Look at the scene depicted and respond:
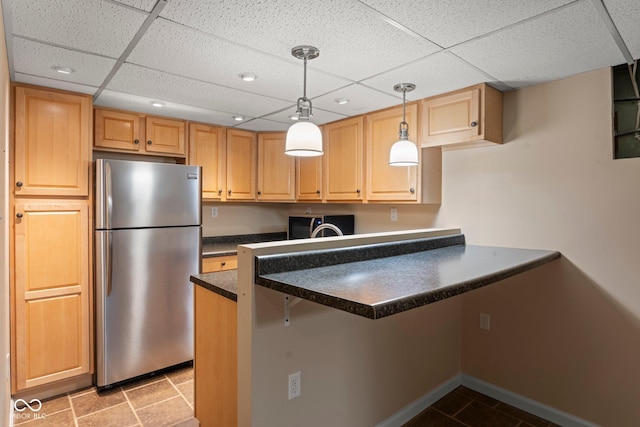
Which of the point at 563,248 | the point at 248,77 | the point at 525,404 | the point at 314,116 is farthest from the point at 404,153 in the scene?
the point at 525,404

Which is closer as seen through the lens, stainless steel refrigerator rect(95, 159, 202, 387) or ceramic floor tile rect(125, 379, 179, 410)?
ceramic floor tile rect(125, 379, 179, 410)

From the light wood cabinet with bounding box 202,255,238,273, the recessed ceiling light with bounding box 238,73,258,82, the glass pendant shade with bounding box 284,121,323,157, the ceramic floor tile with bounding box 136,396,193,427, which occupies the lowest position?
the ceramic floor tile with bounding box 136,396,193,427

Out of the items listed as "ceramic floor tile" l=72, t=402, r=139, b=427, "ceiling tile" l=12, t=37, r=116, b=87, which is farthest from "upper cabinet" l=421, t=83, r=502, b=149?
"ceramic floor tile" l=72, t=402, r=139, b=427

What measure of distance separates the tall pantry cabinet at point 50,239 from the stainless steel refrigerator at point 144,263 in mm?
129

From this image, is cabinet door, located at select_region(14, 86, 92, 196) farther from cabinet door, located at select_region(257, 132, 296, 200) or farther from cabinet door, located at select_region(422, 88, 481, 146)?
cabinet door, located at select_region(422, 88, 481, 146)

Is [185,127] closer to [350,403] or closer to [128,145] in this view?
[128,145]

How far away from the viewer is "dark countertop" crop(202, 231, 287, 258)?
3.29 meters

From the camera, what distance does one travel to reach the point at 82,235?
2582mm

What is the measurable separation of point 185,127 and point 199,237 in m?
1.07

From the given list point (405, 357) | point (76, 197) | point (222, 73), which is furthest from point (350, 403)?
point (76, 197)

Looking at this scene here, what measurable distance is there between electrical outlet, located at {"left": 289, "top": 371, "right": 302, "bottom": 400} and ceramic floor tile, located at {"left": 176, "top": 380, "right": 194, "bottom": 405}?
1.14m

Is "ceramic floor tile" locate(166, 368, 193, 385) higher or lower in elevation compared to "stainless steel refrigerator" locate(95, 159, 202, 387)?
lower

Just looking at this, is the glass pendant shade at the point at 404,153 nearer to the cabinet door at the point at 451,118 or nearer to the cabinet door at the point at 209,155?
the cabinet door at the point at 451,118

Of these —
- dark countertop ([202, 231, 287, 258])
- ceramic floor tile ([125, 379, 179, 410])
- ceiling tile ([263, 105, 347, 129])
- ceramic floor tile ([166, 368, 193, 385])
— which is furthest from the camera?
dark countertop ([202, 231, 287, 258])
